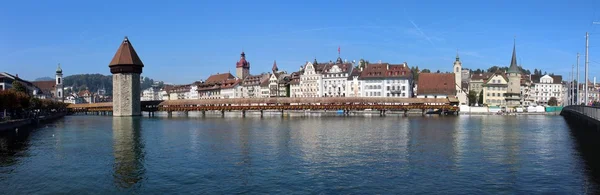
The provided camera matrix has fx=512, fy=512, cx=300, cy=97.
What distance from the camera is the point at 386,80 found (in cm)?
9219

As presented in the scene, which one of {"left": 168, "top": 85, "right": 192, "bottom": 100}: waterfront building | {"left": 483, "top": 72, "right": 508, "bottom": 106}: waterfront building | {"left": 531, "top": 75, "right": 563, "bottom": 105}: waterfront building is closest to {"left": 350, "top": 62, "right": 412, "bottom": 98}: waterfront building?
{"left": 483, "top": 72, "right": 508, "bottom": 106}: waterfront building

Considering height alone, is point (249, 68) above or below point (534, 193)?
above

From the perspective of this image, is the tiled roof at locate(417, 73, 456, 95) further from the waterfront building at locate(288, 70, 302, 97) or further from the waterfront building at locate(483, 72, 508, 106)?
the waterfront building at locate(288, 70, 302, 97)

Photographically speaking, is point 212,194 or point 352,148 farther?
point 352,148

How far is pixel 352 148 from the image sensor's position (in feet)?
86.4

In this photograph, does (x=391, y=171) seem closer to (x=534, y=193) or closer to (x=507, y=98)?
(x=534, y=193)

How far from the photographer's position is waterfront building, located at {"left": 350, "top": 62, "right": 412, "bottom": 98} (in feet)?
299

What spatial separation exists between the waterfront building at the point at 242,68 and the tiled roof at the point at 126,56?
59807 millimetres

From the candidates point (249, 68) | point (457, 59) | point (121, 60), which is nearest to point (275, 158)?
point (121, 60)

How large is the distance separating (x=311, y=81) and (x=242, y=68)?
1611 inches

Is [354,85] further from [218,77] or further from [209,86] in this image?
[209,86]

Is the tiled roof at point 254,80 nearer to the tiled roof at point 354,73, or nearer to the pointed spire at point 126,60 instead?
the tiled roof at point 354,73

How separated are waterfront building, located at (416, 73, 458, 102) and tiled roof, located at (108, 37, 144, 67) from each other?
1874 inches

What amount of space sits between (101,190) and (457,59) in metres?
88.7
